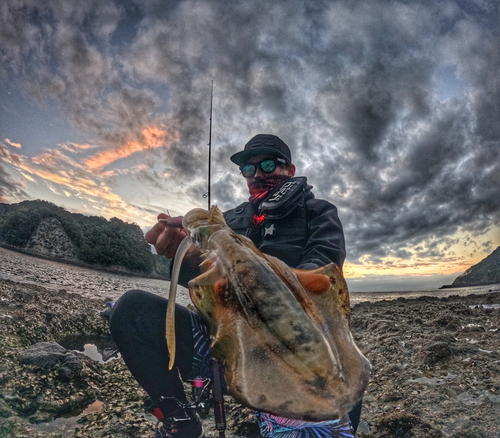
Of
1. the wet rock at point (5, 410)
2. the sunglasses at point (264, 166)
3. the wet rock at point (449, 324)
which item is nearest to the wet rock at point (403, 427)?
the sunglasses at point (264, 166)

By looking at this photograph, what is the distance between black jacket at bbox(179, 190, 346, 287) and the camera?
2.17 m

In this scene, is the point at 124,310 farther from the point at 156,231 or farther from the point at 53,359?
the point at 53,359

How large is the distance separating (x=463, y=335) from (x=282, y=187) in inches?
189

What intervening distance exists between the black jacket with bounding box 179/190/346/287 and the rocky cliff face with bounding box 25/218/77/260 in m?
24.3

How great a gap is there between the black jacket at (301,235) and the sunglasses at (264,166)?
1.81 ft

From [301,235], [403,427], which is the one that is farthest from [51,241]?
[403,427]

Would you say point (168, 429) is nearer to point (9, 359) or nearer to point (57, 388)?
point (57, 388)

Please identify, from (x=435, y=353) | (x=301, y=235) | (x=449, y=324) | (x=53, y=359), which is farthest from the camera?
(x=449, y=324)

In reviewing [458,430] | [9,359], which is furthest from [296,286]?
[9,359]

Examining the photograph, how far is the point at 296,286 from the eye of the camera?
1.14m

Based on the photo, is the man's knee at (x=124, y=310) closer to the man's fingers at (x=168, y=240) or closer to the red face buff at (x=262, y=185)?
the man's fingers at (x=168, y=240)

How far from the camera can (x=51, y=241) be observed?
22531 mm

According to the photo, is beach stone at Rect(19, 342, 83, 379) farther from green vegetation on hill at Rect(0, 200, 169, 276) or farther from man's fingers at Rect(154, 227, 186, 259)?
green vegetation on hill at Rect(0, 200, 169, 276)

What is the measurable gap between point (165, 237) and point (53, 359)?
2.49 m
